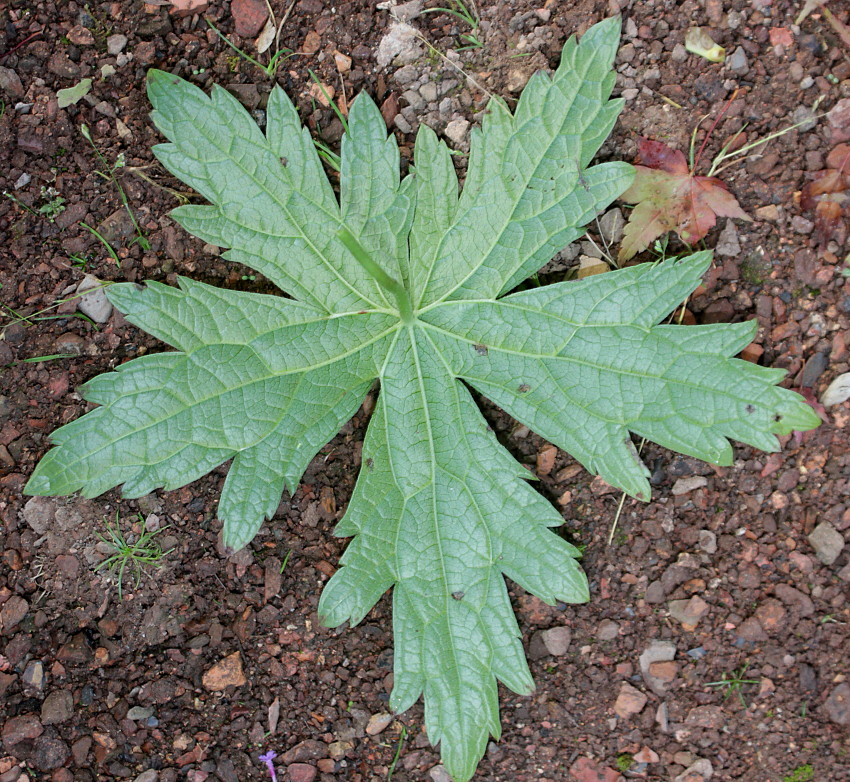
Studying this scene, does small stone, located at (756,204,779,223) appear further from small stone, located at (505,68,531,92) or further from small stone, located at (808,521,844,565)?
small stone, located at (808,521,844,565)

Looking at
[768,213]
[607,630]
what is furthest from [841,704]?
[768,213]

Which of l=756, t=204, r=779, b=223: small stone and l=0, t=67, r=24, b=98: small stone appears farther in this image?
l=0, t=67, r=24, b=98: small stone

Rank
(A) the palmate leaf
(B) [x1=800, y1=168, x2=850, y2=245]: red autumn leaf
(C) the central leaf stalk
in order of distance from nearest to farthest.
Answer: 1. (C) the central leaf stalk
2. (A) the palmate leaf
3. (B) [x1=800, y1=168, x2=850, y2=245]: red autumn leaf

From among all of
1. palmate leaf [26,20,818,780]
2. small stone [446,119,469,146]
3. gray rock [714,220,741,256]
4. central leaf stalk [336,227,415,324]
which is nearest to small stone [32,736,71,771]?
palmate leaf [26,20,818,780]

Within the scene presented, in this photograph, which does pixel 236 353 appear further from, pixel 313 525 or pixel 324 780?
pixel 324 780

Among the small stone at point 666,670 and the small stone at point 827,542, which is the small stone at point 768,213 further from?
the small stone at point 666,670

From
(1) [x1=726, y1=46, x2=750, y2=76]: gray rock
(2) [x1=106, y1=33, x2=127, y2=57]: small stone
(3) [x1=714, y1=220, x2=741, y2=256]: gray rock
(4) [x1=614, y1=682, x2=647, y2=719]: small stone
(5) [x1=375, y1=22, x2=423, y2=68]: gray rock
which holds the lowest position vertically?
(4) [x1=614, y1=682, x2=647, y2=719]: small stone

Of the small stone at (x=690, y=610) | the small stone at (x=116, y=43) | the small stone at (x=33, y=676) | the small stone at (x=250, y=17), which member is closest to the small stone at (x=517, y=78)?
the small stone at (x=250, y=17)
